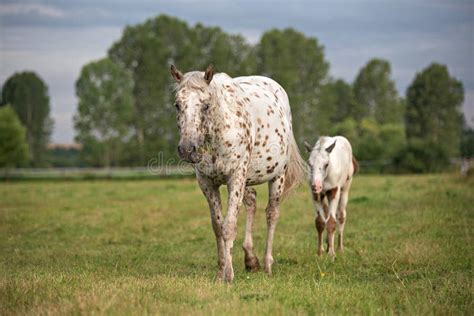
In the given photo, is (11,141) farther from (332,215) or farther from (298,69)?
(332,215)

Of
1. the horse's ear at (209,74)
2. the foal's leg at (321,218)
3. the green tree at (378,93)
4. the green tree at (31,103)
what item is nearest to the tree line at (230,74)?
the green tree at (378,93)

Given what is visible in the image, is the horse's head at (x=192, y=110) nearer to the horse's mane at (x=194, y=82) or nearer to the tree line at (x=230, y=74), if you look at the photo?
the horse's mane at (x=194, y=82)

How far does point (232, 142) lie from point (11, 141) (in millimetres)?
49107

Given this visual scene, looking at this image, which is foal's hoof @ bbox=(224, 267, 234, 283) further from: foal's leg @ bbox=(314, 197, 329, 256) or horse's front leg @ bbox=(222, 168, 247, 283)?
foal's leg @ bbox=(314, 197, 329, 256)

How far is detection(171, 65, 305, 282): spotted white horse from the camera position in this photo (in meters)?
6.88

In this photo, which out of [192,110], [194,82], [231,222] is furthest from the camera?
[231,222]

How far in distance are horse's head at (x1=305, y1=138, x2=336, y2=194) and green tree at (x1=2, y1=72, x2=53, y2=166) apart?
5981 cm

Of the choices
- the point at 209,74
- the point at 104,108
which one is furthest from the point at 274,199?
the point at 104,108

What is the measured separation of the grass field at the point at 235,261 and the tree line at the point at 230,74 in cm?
2754

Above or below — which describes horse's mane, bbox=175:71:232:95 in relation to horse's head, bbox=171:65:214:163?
above

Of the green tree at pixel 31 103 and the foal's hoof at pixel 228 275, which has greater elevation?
the green tree at pixel 31 103

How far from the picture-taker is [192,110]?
681 centimetres

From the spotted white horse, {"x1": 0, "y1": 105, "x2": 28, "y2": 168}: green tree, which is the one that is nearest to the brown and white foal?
the spotted white horse

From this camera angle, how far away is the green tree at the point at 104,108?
53281mm
